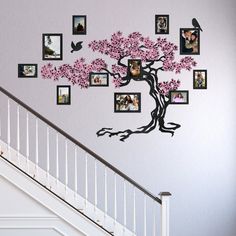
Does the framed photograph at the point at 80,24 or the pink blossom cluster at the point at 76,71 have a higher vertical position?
the framed photograph at the point at 80,24

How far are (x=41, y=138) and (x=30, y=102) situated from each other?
50cm

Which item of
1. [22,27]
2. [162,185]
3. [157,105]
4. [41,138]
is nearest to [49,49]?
[22,27]

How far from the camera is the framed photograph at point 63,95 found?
23.2ft

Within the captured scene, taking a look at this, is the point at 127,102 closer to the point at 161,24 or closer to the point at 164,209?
the point at 161,24

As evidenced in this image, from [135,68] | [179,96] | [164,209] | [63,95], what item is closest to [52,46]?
[63,95]

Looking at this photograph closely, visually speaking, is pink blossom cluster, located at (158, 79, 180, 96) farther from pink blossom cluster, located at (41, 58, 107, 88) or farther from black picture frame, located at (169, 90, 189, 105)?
pink blossom cluster, located at (41, 58, 107, 88)

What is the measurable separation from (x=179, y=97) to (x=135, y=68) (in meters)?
0.70

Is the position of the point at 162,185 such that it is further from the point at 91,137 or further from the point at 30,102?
the point at 30,102

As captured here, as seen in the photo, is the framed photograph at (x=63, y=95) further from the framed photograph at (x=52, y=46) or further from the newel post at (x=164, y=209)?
the newel post at (x=164, y=209)

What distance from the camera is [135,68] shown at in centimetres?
708

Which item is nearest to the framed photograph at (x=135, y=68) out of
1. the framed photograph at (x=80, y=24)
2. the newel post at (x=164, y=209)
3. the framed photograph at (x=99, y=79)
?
the framed photograph at (x=99, y=79)

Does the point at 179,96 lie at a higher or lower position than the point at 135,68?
lower

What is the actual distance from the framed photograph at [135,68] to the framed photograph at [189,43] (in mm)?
585

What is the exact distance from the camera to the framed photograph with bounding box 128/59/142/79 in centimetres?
708
